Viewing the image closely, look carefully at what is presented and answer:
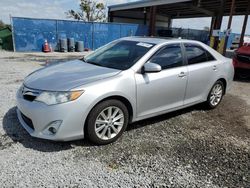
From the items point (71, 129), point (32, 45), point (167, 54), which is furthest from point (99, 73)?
point (32, 45)

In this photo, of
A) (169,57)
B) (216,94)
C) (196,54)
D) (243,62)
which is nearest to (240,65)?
(243,62)

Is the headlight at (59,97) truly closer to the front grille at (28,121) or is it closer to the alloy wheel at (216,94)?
the front grille at (28,121)

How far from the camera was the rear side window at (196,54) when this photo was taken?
436 cm

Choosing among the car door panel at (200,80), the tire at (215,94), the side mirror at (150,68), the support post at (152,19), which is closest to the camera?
the side mirror at (150,68)

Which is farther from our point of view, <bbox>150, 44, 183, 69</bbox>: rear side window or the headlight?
<bbox>150, 44, 183, 69</bbox>: rear side window

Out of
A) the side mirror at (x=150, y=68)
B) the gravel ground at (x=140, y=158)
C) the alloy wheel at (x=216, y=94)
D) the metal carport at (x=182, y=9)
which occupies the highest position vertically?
the metal carport at (x=182, y=9)

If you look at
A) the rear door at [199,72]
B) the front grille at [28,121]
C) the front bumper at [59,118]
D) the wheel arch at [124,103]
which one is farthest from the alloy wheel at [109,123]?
the rear door at [199,72]

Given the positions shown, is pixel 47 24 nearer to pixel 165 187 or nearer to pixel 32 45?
pixel 32 45

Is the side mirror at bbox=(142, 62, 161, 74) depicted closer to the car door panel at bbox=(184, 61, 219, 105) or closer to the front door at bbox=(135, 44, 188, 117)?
the front door at bbox=(135, 44, 188, 117)

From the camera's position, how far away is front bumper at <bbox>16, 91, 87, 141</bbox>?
2.89 m

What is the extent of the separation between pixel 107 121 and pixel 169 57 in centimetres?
164

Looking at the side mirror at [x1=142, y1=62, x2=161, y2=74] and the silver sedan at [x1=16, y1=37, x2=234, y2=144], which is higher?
the side mirror at [x1=142, y1=62, x2=161, y2=74]

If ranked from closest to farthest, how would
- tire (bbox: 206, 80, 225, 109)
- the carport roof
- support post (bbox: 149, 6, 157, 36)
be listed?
tire (bbox: 206, 80, 225, 109)
the carport roof
support post (bbox: 149, 6, 157, 36)

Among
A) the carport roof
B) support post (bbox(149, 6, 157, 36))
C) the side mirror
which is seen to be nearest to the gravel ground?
the side mirror
